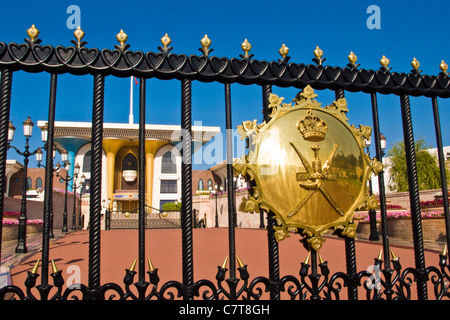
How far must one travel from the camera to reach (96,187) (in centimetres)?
233

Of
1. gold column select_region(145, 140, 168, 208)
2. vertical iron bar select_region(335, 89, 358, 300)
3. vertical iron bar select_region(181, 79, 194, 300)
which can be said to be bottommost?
vertical iron bar select_region(335, 89, 358, 300)

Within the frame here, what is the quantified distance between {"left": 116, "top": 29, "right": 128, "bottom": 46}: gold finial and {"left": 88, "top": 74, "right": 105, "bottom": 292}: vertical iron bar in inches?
11.6

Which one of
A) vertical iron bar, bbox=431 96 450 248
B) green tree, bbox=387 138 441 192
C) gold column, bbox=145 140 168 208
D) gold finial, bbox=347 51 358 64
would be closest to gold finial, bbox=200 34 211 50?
gold finial, bbox=347 51 358 64

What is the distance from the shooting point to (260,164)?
2549 millimetres

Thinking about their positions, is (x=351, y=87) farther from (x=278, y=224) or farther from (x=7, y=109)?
(x=7, y=109)

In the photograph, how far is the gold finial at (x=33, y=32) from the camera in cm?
234

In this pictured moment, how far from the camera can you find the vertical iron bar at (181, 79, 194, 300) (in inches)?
92.3

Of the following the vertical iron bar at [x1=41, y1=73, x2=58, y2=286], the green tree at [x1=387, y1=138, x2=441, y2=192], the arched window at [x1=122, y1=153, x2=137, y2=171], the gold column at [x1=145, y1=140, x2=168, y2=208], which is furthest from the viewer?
the arched window at [x1=122, y1=153, x2=137, y2=171]

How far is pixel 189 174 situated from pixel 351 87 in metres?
1.65

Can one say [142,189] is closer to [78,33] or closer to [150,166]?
[78,33]

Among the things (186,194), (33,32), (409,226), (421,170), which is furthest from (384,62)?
(421,170)

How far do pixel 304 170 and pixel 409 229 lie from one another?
1318 cm

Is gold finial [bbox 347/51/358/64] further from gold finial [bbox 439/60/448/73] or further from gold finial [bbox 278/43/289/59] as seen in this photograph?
gold finial [bbox 439/60/448/73]
